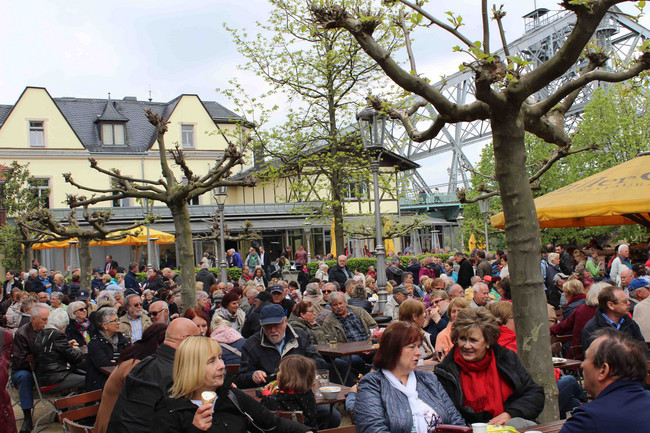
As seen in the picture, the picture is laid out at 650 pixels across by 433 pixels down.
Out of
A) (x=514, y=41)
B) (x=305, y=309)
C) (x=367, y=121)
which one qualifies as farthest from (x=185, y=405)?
(x=514, y=41)

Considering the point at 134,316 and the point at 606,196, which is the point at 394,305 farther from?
the point at 134,316

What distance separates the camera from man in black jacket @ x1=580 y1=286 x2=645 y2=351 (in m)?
6.74

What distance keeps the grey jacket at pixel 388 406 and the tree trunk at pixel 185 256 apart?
719 cm

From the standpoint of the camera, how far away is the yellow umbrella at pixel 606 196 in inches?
360

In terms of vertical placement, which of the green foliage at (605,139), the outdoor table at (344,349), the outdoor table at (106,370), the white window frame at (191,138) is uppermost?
the white window frame at (191,138)

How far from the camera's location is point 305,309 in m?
8.77

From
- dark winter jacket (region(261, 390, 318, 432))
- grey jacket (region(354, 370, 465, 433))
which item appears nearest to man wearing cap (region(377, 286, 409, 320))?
dark winter jacket (region(261, 390, 318, 432))

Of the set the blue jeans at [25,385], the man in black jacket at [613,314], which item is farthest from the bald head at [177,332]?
the blue jeans at [25,385]

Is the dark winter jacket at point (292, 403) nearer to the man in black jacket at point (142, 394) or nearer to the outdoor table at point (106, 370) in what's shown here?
the man in black jacket at point (142, 394)

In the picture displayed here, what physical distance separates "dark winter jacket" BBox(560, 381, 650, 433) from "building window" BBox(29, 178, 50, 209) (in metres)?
30.5

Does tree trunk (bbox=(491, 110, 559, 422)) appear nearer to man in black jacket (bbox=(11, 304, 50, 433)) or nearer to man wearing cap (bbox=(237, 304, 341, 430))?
man wearing cap (bbox=(237, 304, 341, 430))

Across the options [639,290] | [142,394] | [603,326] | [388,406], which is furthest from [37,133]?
[388,406]

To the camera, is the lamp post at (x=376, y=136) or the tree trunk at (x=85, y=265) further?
the tree trunk at (x=85, y=265)

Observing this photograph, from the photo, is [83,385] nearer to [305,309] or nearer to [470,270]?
[305,309]
